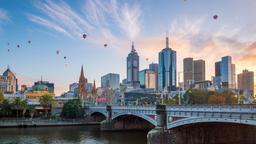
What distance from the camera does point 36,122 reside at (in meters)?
123

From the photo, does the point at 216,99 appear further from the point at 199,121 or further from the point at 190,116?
the point at 199,121

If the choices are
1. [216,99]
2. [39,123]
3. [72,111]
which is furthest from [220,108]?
[72,111]

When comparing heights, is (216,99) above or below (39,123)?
above

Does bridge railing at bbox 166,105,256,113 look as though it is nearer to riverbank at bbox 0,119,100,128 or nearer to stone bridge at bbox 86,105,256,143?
stone bridge at bbox 86,105,256,143

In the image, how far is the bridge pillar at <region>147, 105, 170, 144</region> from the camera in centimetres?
6469

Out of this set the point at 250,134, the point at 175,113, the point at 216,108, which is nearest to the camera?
the point at 216,108

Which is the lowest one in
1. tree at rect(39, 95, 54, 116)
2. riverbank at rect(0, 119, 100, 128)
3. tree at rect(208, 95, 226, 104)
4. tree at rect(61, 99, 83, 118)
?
riverbank at rect(0, 119, 100, 128)

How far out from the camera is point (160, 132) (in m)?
65.8

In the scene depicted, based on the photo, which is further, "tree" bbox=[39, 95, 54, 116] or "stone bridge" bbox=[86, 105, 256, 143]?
"tree" bbox=[39, 95, 54, 116]

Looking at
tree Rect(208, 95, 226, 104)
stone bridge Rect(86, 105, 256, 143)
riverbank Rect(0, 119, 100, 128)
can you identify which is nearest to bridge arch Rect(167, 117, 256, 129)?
stone bridge Rect(86, 105, 256, 143)

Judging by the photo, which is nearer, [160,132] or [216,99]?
[160,132]

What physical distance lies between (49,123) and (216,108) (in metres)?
84.3

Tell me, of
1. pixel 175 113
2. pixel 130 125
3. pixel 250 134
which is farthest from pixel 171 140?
pixel 130 125

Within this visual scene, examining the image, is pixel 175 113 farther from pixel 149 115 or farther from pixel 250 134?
pixel 250 134
